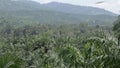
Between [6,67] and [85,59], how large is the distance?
525 centimetres

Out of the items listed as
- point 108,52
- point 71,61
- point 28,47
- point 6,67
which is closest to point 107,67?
point 108,52

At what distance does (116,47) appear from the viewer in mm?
17969

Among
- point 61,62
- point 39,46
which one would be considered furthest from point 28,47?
point 61,62

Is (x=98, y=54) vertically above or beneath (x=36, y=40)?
above

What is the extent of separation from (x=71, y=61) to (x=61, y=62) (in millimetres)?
579

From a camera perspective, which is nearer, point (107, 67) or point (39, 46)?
point (107, 67)

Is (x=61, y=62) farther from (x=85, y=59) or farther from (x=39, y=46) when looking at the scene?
(x=39, y=46)

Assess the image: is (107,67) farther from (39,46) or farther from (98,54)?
(39,46)

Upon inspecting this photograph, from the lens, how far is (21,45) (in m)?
74.1

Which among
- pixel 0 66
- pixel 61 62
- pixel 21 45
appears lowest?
pixel 21 45

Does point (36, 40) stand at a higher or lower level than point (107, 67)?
lower

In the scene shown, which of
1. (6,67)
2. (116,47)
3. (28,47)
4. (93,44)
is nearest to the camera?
(6,67)

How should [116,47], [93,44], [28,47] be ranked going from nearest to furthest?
1. [116,47]
2. [93,44]
3. [28,47]

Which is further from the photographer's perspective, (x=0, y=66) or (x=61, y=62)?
(x=61, y=62)
